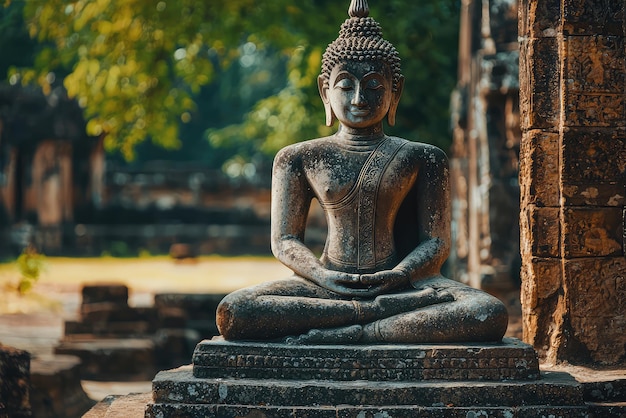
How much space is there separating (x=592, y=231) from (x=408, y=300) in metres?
1.27

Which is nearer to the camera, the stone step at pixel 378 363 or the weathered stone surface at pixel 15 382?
the stone step at pixel 378 363

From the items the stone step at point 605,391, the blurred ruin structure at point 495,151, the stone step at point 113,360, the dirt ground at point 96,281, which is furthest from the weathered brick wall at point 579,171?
the stone step at point 113,360

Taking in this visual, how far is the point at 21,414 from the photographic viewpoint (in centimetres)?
710

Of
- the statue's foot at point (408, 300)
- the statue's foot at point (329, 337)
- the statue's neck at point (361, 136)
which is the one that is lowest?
the statue's foot at point (329, 337)

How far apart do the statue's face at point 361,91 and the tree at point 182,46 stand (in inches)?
224

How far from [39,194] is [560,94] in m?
17.6

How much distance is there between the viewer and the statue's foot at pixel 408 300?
18.4ft

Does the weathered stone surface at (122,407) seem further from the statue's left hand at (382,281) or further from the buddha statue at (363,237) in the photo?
the statue's left hand at (382,281)

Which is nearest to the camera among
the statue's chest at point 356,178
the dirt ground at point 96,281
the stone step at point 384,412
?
the stone step at point 384,412

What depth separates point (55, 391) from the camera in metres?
8.12

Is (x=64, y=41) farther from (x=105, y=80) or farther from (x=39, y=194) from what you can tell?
(x=39, y=194)

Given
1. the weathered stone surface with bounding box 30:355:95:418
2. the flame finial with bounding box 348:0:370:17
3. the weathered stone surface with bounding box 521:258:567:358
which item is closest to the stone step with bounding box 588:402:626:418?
the weathered stone surface with bounding box 521:258:567:358

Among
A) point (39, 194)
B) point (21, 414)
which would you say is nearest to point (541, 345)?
point (21, 414)

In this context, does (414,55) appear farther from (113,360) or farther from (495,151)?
(113,360)
